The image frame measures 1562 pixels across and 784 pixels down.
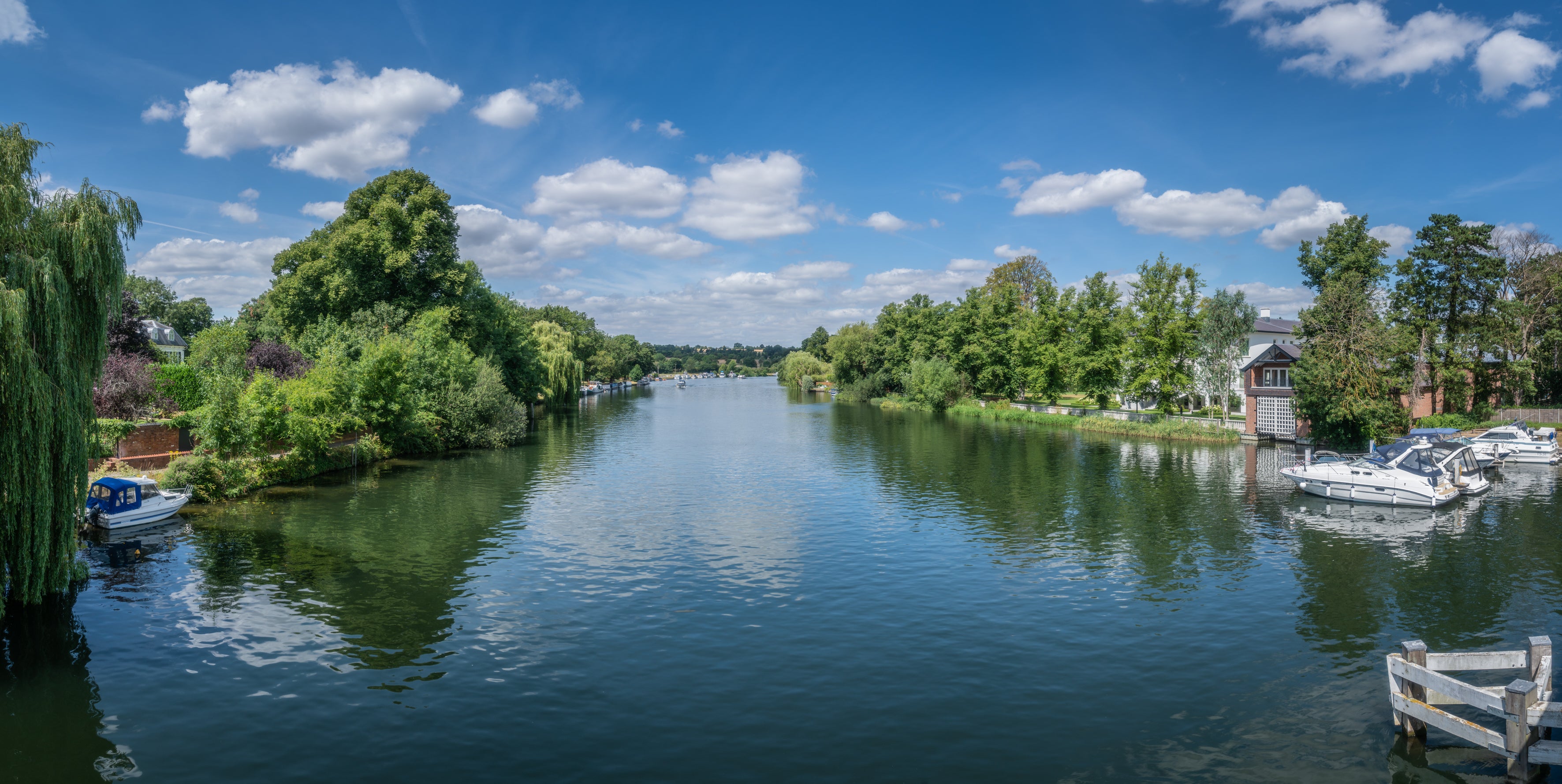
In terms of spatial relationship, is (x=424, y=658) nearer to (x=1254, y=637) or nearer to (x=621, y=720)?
(x=621, y=720)

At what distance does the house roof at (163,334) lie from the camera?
7788cm

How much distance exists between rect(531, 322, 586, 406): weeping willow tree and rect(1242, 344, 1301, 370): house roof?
65.2 metres

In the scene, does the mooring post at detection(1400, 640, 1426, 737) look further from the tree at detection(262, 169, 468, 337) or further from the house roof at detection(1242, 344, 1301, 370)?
the tree at detection(262, 169, 468, 337)

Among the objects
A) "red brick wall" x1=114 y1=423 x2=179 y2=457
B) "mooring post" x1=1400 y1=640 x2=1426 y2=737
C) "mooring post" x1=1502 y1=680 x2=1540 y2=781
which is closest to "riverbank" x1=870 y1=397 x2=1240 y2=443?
"mooring post" x1=1400 y1=640 x2=1426 y2=737

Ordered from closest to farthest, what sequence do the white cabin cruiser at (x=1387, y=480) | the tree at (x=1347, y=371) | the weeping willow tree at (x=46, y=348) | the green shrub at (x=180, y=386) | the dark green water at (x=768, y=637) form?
the dark green water at (x=768, y=637) → the weeping willow tree at (x=46, y=348) → the white cabin cruiser at (x=1387, y=480) → the green shrub at (x=180, y=386) → the tree at (x=1347, y=371)

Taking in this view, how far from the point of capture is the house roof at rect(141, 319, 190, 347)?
77875mm

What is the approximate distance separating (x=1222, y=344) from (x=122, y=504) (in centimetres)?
6517

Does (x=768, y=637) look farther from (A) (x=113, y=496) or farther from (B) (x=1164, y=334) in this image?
(B) (x=1164, y=334)

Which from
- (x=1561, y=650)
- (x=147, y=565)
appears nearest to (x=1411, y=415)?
(x=1561, y=650)

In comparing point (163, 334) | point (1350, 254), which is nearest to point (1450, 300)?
point (1350, 254)

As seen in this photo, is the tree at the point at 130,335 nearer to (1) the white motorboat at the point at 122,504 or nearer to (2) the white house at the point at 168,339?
(1) the white motorboat at the point at 122,504

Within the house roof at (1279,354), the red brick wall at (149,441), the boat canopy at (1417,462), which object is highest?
the house roof at (1279,354)

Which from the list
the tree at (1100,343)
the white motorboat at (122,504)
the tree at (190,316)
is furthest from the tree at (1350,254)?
the tree at (190,316)

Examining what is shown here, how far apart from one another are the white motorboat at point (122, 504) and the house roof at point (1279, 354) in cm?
6070
